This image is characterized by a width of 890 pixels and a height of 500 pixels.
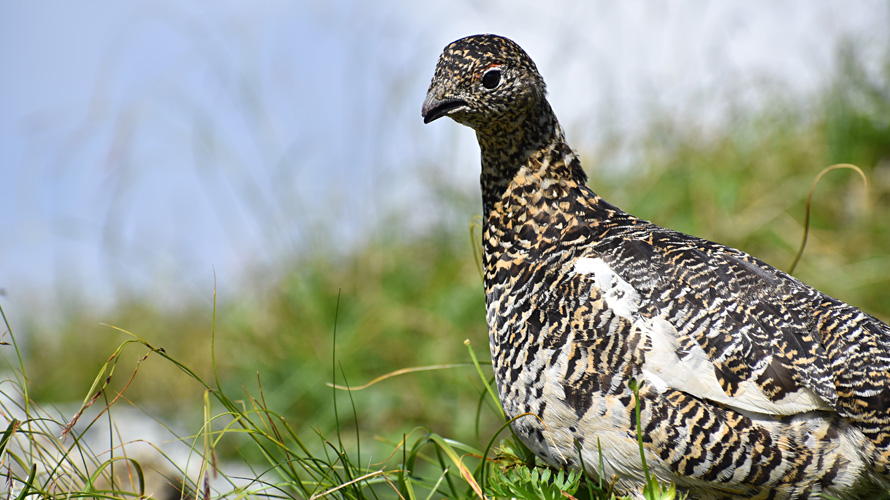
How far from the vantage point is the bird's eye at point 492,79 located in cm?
310

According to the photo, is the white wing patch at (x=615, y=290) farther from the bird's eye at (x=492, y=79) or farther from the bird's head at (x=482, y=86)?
the bird's eye at (x=492, y=79)

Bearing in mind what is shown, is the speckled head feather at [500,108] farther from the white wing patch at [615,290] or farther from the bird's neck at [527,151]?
the white wing patch at [615,290]

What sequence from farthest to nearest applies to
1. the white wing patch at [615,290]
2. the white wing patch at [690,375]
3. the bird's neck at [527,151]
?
the bird's neck at [527,151] < the white wing patch at [615,290] < the white wing patch at [690,375]

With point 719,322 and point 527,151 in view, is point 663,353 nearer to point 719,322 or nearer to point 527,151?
point 719,322

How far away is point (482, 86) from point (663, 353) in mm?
1323

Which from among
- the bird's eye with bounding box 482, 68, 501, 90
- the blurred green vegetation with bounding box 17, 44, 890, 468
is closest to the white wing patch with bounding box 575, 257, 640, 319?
the bird's eye with bounding box 482, 68, 501, 90

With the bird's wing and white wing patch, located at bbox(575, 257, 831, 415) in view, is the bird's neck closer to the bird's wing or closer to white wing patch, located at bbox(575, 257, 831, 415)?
the bird's wing

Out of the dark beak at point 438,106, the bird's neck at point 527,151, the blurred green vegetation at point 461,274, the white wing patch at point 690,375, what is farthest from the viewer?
the blurred green vegetation at point 461,274

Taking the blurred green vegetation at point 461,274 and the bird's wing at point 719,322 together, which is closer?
the bird's wing at point 719,322

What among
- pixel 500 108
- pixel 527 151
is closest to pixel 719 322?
pixel 527 151

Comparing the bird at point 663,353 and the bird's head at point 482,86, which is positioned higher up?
the bird's head at point 482,86

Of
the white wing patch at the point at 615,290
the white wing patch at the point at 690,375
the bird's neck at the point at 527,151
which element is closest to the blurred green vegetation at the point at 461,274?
the bird's neck at the point at 527,151

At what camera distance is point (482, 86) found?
10.2 ft

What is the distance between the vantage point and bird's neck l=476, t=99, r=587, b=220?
3.26 metres
